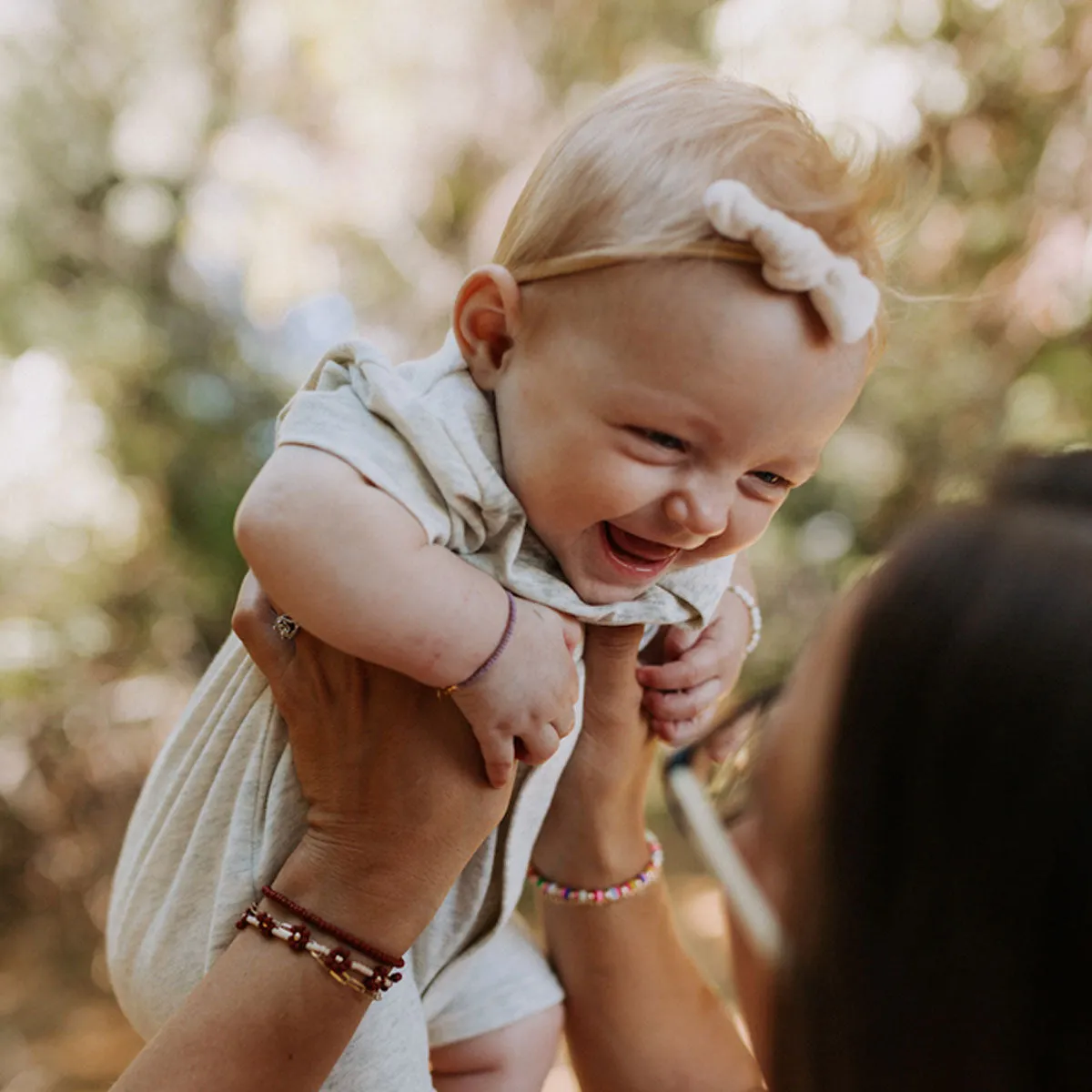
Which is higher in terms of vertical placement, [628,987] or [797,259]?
[797,259]

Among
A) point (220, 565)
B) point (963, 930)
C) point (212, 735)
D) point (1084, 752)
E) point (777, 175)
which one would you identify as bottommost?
point (220, 565)

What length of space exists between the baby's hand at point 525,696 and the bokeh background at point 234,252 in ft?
6.77

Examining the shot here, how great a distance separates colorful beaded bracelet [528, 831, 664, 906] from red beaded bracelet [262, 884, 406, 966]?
375 mm

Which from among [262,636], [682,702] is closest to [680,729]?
[682,702]

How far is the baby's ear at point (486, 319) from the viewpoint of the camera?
37.6 inches

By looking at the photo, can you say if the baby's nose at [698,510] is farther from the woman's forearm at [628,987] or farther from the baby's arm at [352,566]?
the woman's forearm at [628,987]

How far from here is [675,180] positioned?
35.0 inches

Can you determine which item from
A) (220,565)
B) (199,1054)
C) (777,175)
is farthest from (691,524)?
(220,565)

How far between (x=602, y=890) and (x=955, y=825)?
733 millimetres

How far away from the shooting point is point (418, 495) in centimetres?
91

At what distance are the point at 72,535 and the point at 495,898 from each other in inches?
79.4

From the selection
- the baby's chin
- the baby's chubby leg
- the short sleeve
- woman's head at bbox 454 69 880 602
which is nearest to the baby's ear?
woman's head at bbox 454 69 880 602

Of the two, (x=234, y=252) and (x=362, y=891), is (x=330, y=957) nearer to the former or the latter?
(x=362, y=891)

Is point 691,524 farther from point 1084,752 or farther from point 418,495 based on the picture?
point 1084,752
